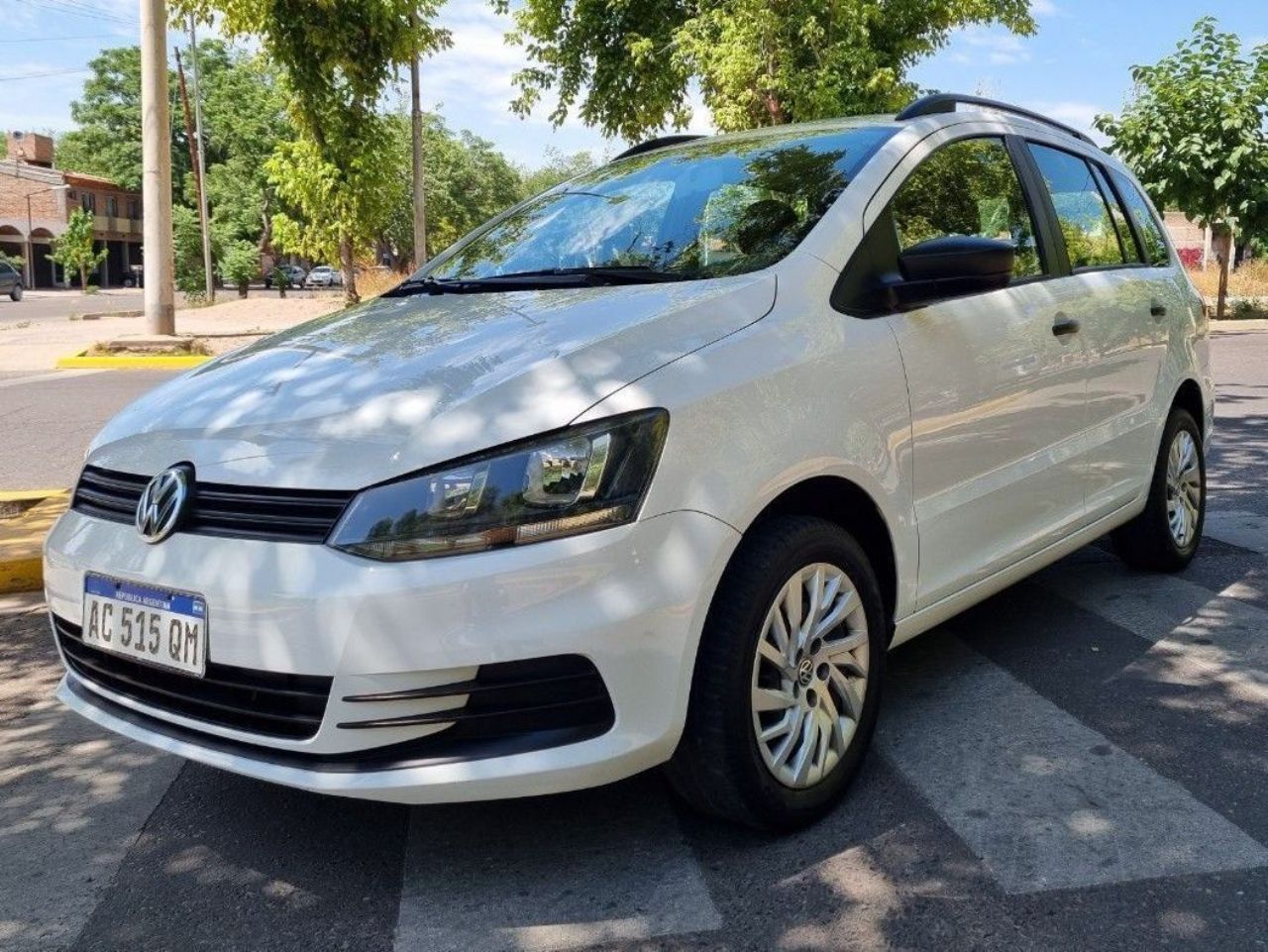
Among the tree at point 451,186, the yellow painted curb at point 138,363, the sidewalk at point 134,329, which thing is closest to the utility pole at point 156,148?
the yellow painted curb at point 138,363

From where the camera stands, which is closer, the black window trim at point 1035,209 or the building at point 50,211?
the black window trim at point 1035,209

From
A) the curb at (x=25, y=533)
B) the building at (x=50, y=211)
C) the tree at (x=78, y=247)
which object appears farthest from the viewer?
the building at (x=50, y=211)

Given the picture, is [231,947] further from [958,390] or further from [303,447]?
[958,390]

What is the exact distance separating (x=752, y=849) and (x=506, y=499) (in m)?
1.03

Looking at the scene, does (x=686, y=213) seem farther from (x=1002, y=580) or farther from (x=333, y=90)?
(x=333, y=90)

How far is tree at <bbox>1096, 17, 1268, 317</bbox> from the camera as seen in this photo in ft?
69.8

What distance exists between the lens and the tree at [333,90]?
18.9 metres

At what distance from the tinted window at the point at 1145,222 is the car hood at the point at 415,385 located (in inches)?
98.5

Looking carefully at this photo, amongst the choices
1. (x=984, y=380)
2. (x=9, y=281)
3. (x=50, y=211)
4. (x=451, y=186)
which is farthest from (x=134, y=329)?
(x=50, y=211)

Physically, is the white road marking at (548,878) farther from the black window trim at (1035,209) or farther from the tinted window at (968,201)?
the black window trim at (1035,209)

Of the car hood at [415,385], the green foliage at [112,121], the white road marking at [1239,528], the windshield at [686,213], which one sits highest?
the green foliage at [112,121]

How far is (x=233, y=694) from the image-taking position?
2469 mm

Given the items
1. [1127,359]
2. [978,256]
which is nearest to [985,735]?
Result: [978,256]

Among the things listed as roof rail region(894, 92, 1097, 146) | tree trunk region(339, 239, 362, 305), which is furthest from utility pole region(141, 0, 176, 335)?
roof rail region(894, 92, 1097, 146)
